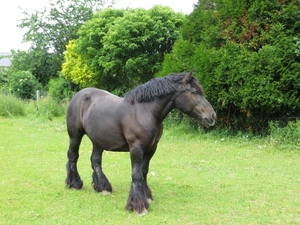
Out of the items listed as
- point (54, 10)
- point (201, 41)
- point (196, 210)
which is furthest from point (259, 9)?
point (54, 10)

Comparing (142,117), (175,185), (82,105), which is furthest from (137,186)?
(82,105)

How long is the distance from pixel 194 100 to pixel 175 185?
6.70 ft

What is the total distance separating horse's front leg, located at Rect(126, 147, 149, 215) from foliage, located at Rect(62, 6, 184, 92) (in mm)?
9852

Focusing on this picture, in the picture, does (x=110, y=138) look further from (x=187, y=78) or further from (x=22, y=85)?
(x=22, y=85)

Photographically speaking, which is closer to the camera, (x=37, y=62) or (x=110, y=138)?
(x=110, y=138)

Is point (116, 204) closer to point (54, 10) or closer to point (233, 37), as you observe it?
Answer: point (233, 37)

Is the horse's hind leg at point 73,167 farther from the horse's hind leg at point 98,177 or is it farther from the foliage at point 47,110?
the foliage at point 47,110

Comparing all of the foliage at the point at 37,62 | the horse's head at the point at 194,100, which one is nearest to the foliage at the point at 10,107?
the horse's head at the point at 194,100

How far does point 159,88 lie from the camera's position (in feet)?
16.8

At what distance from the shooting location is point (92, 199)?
18.6ft

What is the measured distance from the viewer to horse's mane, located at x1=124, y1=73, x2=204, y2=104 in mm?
5055

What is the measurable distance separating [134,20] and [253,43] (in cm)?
666

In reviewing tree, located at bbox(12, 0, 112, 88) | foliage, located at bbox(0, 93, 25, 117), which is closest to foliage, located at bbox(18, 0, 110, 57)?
tree, located at bbox(12, 0, 112, 88)

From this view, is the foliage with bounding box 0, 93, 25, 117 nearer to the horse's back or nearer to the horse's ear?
the horse's back
